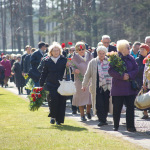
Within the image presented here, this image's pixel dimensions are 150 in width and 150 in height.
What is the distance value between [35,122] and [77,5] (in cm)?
2091

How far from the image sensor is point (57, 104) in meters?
10.3

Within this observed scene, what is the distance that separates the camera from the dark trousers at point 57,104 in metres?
10.3

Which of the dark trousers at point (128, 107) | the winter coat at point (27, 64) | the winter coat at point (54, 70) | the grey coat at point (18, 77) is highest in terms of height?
the winter coat at point (54, 70)

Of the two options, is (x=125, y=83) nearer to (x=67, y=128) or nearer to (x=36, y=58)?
(x=67, y=128)

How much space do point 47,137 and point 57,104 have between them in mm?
1841

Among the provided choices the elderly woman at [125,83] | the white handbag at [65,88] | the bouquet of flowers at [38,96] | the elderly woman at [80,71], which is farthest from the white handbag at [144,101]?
the elderly woman at [80,71]

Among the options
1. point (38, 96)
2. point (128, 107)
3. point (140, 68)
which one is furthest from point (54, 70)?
point (140, 68)

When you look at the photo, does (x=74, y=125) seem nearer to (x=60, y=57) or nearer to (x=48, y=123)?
(x=48, y=123)

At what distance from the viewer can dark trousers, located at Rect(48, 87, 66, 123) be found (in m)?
10.3

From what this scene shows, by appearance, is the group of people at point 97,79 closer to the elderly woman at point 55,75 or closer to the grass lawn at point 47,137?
the elderly woman at point 55,75

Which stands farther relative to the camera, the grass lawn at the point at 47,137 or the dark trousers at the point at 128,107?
the dark trousers at the point at 128,107

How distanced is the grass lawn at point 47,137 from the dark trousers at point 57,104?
240 millimetres

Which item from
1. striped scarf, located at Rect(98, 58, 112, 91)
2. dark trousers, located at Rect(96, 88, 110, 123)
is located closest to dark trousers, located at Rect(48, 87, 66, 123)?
dark trousers, located at Rect(96, 88, 110, 123)

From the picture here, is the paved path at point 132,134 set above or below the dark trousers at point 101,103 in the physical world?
below
